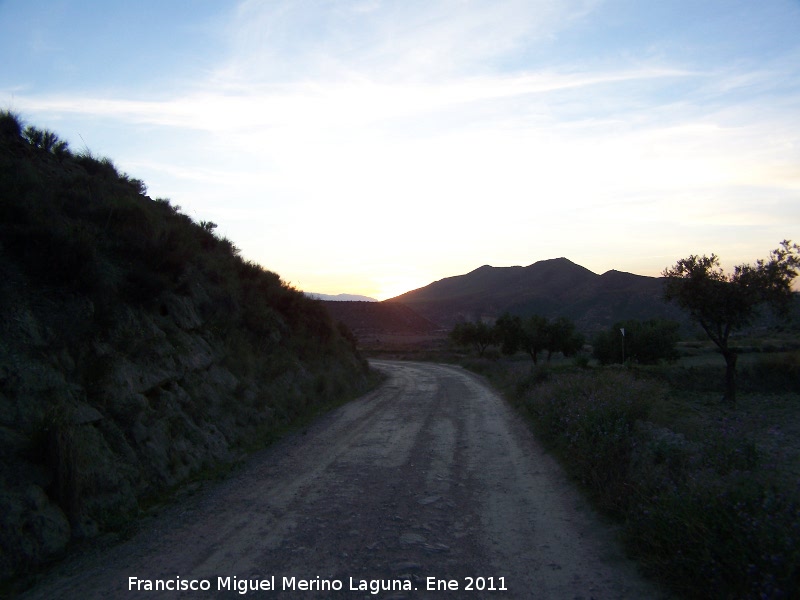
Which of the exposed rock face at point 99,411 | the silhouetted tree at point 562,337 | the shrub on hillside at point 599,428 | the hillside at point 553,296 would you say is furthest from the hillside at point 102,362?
the hillside at point 553,296

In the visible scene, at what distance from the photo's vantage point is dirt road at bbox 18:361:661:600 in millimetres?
4949

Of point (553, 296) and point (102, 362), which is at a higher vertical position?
point (553, 296)

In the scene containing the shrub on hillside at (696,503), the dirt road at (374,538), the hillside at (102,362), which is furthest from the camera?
the hillside at (102,362)

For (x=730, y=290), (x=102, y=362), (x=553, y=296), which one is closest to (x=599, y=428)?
(x=102, y=362)

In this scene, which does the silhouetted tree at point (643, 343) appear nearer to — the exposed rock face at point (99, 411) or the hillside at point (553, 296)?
the exposed rock face at point (99, 411)

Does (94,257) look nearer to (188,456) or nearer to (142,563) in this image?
(188,456)

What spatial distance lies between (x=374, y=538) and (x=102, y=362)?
5573 millimetres

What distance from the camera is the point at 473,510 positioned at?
709 cm

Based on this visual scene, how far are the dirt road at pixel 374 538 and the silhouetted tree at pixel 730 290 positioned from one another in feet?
50.7

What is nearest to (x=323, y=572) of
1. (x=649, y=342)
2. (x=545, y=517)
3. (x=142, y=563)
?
(x=142, y=563)

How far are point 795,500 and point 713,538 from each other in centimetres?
71

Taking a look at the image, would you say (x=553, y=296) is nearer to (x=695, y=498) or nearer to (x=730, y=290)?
(x=730, y=290)

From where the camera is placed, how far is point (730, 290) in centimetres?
2169

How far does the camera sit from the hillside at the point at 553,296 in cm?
9700
